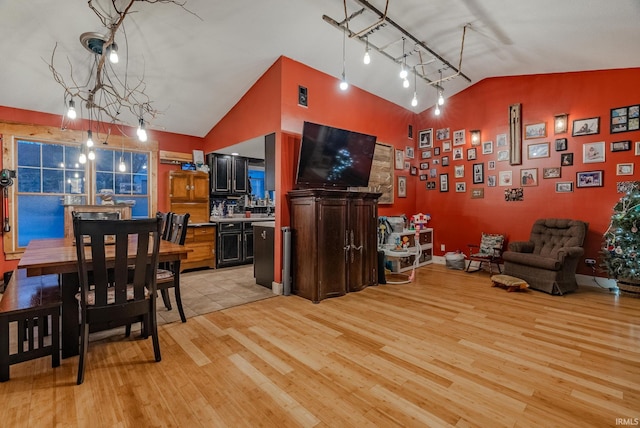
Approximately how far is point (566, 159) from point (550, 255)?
1536 millimetres

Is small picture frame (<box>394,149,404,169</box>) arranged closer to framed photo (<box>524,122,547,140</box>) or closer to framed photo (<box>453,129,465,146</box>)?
framed photo (<box>453,129,465,146</box>)

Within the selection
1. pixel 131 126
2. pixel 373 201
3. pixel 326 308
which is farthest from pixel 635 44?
pixel 131 126

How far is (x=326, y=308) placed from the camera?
11.5ft

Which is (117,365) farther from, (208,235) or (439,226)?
(439,226)

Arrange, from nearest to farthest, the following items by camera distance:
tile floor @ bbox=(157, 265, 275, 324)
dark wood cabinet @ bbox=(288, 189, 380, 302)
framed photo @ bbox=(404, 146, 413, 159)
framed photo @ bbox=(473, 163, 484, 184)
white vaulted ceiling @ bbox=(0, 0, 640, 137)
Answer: white vaulted ceiling @ bbox=(0, 0, 640, 137)
tile floor @ bbox=(157, 265, 275, 324)
dark wood cabinet @ bbox=(288, 189, 380, 302)
framed photo @ bbox=(473, 163, 484, 184)
framed photo @ bbox=(404, 146, 413, 159)

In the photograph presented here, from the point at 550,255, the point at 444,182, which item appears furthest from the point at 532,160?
the point at 550,255

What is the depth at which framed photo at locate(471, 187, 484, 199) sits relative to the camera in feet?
18.3

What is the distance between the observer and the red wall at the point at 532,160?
4.34 meters

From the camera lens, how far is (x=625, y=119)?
4.22 m

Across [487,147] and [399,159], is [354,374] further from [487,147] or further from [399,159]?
[487,147]

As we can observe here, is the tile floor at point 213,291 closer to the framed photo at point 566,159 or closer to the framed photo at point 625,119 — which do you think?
the framed photo at point 566,159

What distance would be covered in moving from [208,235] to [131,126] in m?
2.20

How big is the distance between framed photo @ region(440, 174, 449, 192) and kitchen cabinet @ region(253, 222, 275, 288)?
367 centimetres
